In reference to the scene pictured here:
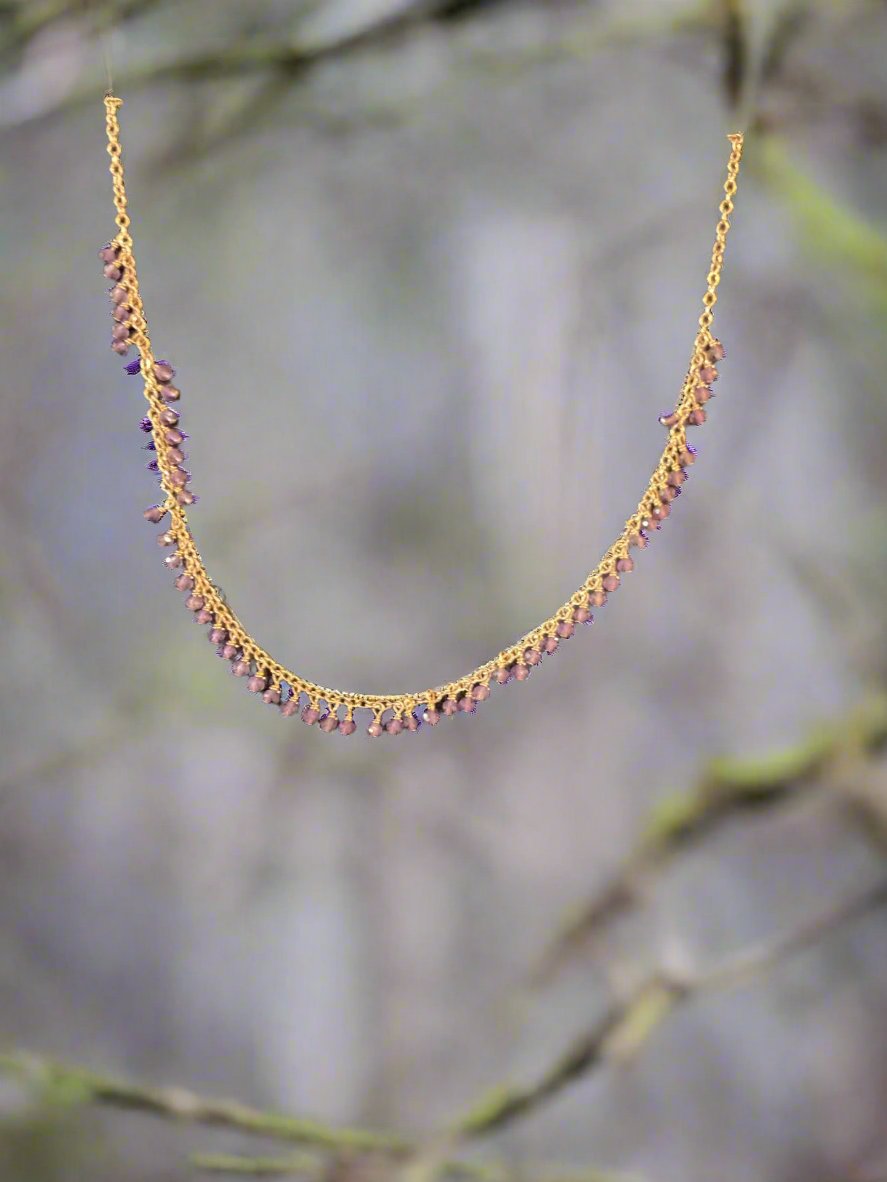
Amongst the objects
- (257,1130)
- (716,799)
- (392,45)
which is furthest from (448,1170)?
(392,45)

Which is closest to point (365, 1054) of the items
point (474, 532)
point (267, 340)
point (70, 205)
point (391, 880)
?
point (391, 880)

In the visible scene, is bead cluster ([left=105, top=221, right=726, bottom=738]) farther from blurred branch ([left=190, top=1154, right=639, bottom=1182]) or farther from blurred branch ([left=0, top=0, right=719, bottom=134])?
blurred branch ([left=190, top=1154, right=639, bottom=1182])

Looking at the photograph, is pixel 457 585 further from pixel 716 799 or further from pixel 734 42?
pixel 734 42

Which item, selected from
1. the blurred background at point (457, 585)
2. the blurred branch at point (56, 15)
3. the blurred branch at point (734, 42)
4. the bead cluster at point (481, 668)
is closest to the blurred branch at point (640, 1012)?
the blurred background at point (457, 585)

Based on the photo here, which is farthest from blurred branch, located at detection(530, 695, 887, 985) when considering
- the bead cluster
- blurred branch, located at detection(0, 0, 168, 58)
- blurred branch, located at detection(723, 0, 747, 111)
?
blurred branch, located at detection(0, 0, 168, 58)

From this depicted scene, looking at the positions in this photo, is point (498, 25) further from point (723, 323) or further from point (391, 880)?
point (391, 880)

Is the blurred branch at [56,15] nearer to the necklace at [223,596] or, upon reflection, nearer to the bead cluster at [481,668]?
the necklace at [223,596]
